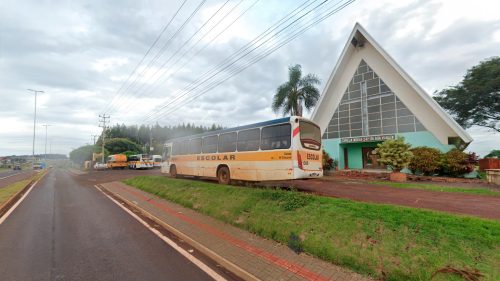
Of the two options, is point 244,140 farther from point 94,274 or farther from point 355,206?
point 94,274

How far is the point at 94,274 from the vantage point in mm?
4742

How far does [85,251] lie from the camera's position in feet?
19.4

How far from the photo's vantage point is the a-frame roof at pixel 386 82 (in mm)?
18953

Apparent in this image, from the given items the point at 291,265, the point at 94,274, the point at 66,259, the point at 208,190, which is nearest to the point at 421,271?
the point at 291,265

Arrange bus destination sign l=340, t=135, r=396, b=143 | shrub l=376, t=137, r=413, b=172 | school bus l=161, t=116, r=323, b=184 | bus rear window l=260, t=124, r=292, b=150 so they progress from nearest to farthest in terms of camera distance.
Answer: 1. school bus l=161, t=116, r=323, b=184
2. bus rear window l=260, t=124, r=292, b=150
3. shrub l=376, t=137, r=413, b=172
4. bus destination sign l=340, t=135, r=396, b=143

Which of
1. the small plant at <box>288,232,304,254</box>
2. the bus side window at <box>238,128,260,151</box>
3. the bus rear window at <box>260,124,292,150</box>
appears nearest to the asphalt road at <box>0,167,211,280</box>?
the small plant at <box>288,232,304,254</box>

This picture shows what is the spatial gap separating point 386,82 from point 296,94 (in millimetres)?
8476

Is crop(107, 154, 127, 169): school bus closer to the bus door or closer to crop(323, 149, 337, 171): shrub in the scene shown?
the bus door

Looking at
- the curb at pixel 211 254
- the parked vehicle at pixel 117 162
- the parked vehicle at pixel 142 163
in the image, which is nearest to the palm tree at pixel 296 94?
the curb at pixel 211 254

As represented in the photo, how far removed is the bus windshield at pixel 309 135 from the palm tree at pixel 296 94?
15.5 metres

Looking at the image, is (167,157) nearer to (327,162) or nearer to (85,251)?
(327,162)

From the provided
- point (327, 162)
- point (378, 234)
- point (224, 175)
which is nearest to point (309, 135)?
point (224, 175)

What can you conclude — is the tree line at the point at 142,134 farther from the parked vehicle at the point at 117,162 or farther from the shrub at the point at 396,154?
the shrub at the point at 396,154

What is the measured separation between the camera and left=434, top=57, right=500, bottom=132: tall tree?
24.7m
